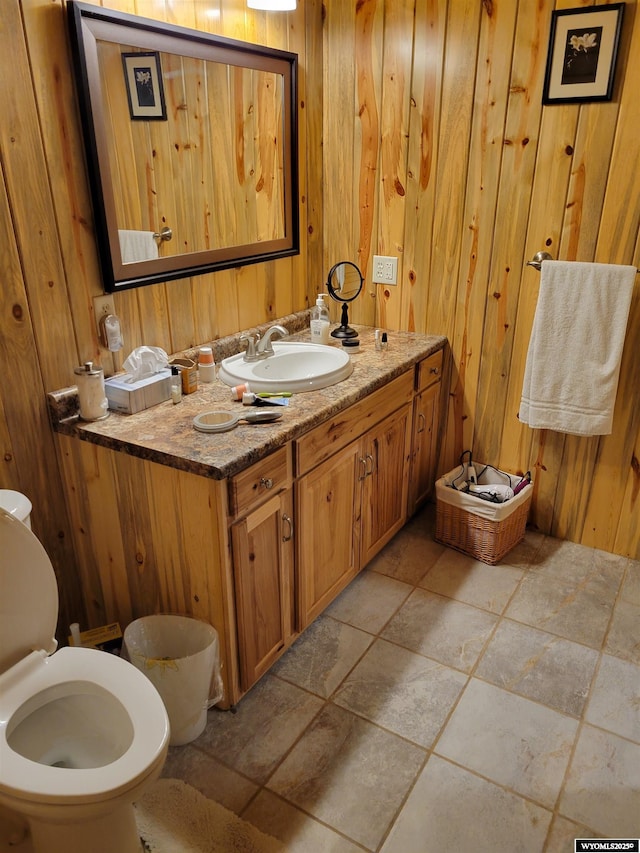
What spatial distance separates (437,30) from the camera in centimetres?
226

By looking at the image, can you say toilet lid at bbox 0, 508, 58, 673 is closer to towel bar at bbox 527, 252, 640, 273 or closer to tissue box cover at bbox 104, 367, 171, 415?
tissue box cover at bbox 104, 367, 171, 415

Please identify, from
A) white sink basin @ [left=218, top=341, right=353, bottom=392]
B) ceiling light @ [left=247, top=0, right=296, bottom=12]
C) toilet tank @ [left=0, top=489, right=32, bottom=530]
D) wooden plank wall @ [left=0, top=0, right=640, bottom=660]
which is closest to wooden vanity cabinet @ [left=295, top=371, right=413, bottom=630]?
white sink basin @ [left=218, top=341, right=353, bottom=392]

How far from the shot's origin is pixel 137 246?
1.86m

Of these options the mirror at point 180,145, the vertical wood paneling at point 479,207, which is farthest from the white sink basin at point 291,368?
the vertical wood paneling at point 479,207

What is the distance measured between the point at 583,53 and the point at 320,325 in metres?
1.24

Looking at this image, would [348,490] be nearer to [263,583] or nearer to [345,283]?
[263,583]

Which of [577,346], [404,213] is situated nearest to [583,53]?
[404,213]

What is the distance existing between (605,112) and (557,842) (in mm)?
2119

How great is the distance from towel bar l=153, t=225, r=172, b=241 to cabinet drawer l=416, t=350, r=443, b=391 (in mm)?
1038

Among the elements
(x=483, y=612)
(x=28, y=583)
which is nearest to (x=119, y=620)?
(x=28, y=583)

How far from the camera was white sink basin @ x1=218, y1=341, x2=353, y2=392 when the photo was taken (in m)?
1.95

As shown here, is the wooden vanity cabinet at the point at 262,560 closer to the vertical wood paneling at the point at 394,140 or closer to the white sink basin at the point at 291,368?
the white sink basin at the point at 291,368

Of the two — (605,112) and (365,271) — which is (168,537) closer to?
(365,271)

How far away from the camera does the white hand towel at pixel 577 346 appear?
2176 millimetres
